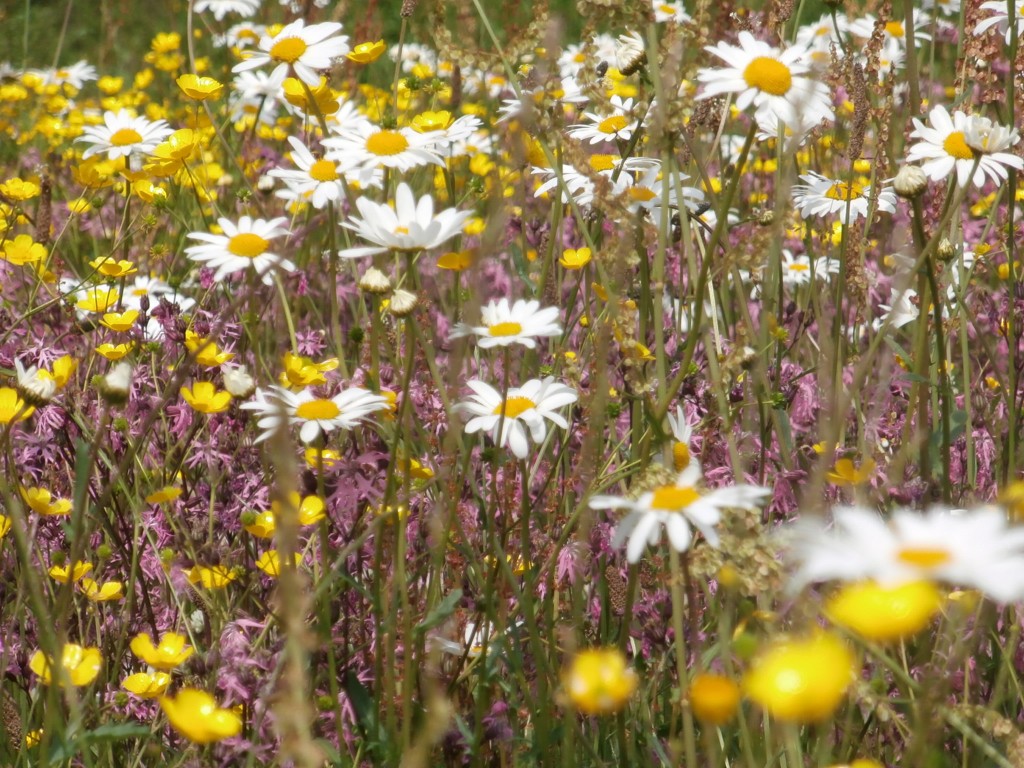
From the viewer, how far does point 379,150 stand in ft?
5.19

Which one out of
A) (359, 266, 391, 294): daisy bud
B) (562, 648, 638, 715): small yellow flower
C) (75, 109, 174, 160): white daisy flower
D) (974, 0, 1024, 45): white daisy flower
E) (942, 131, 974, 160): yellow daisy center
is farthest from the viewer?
(75, 109, 174, 160): white daisy flower

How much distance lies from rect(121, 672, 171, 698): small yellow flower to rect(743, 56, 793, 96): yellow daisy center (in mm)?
920

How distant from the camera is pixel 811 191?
2061 mm

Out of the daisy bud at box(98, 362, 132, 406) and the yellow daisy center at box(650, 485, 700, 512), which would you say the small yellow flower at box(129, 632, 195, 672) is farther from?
the yellow daisy center at box(650, 485, 700, 512)

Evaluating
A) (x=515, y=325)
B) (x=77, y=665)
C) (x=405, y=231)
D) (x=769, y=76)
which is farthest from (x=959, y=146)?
(x=77, y=665)

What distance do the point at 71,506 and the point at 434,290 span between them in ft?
5.33

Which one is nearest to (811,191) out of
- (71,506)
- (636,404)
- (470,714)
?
(636,404)

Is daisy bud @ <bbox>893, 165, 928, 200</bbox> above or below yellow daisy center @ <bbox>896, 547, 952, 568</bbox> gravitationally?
above

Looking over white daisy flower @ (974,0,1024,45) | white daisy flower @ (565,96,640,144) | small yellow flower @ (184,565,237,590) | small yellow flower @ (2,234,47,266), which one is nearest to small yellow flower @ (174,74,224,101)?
Answer: small yellow flower @ (2,234,47,266)

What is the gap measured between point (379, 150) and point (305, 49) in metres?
0.28

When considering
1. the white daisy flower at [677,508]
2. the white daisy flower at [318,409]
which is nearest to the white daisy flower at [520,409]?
the white daisy flower at [318,409]

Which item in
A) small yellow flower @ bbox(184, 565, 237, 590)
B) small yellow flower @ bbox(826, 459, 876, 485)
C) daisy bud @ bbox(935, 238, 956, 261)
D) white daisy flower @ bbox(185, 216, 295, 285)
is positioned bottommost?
small yellow flower @ bbox(184, 565, 237, 590)

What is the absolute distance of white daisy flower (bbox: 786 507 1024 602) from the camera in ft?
1.90

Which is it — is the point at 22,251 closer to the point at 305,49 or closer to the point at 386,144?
the point at 305,49
